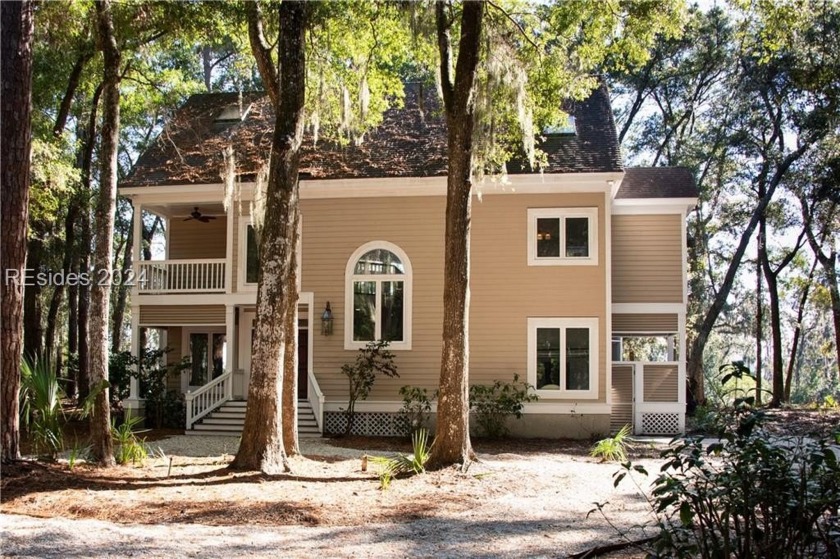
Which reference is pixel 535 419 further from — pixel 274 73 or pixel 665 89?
pixel 665 89

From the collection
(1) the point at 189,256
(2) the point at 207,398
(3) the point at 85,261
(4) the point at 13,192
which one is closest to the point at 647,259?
(2) the point at 207,398

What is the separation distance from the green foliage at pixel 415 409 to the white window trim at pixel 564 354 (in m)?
2.16

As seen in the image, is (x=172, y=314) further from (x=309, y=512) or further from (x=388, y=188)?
(x=309, y=512)

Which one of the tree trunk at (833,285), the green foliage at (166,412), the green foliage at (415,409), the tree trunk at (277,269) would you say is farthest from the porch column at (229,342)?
the tree trunk at (833,285)

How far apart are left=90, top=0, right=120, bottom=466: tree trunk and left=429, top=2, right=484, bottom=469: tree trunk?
171 inches

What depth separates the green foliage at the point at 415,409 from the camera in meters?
15.5

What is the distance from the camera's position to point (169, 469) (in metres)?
9.46

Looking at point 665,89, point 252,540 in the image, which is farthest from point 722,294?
point 252,540

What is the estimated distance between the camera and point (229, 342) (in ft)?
54.5

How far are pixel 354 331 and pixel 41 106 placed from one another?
33.7 feet

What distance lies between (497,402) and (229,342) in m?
5.95

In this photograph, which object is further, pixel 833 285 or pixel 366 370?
pixel 833 285

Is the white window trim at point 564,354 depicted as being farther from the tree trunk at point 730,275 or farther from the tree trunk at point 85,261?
the tree trunk at point 85,261

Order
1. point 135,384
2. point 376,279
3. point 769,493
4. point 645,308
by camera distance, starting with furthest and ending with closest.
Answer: point 135,384
point 645,308
point 376,279
point 769,493
